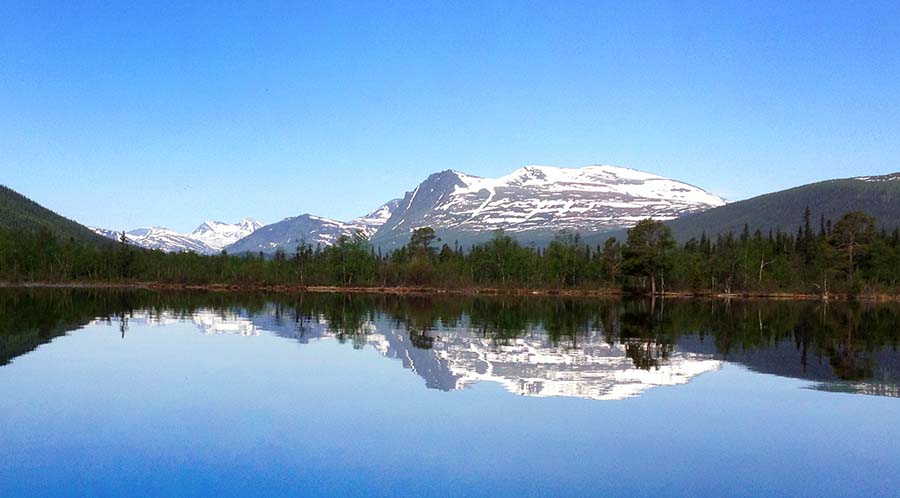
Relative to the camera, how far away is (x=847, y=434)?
794 inches

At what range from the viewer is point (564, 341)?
1699 inches

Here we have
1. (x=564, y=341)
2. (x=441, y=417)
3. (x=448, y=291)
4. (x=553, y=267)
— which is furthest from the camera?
(x=553, y=267)

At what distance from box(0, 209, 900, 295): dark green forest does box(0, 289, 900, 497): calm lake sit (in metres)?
93.7

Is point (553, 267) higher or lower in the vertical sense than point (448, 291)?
higher

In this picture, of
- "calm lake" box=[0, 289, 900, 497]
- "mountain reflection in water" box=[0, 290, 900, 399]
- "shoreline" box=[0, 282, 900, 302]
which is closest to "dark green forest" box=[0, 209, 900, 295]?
"shoreline" box=[0, 282, 900, 302]

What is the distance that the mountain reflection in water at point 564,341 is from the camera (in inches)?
1146

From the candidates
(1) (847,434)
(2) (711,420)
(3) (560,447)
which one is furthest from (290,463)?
(1) (847,434)

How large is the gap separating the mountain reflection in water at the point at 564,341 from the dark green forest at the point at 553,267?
6671cm

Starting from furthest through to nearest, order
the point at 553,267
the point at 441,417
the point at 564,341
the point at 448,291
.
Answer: the point at 553,267, the point at 448,291, the point at 564,341, the point at 441,417

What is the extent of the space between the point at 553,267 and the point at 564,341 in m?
110

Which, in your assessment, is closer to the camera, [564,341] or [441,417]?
[441,417]

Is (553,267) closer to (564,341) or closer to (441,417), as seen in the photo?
(564,341)

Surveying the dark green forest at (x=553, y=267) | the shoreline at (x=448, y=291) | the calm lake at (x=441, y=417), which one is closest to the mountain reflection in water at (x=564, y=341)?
the calm lake at (x=441, y=417)

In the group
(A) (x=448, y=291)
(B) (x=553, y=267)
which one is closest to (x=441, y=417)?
(A) (x=448, y=291)
